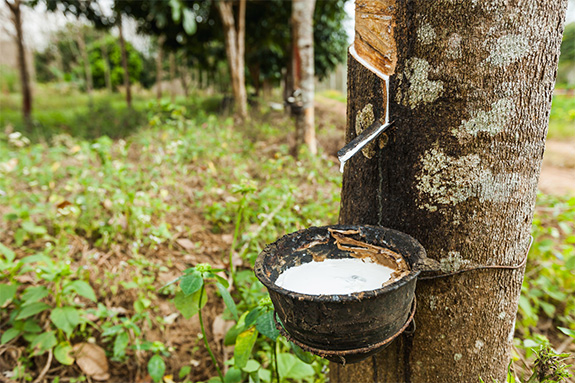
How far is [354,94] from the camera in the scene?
128 cm

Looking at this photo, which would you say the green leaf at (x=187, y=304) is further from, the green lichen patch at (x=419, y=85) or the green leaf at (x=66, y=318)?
the green lichen patch at (x=419, y=85)

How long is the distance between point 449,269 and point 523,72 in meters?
0.62

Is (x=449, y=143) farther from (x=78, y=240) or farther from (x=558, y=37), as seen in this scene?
(x=78, y=240)

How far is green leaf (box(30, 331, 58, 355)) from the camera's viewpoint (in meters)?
1.73

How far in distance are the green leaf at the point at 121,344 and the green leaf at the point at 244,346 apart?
2.41 feet

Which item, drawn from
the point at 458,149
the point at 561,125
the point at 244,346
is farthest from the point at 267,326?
the point at 561,125

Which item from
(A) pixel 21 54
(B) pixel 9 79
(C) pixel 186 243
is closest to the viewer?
(C) pixel 186 243

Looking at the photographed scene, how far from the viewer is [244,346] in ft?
4.40

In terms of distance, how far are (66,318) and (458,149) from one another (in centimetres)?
188

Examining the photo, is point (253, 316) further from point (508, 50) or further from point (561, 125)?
point (561, 125)

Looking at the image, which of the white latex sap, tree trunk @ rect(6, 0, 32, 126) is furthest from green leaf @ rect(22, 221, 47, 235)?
tree trunk @ rect(6, 0, 32, 126)

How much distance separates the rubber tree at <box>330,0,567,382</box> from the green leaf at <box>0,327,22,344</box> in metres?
1.75

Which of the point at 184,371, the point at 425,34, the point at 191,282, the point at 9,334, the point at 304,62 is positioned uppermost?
the point at 304,62

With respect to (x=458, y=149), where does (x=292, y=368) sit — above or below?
below
